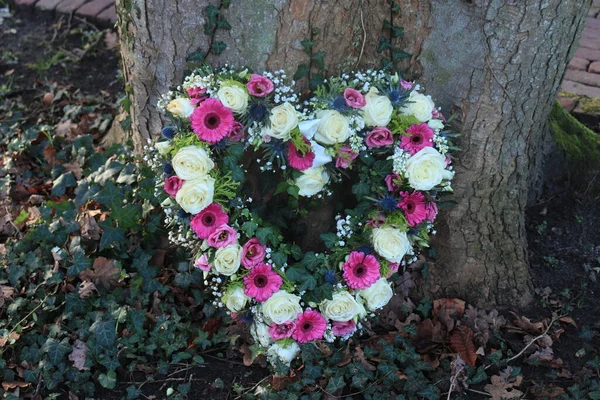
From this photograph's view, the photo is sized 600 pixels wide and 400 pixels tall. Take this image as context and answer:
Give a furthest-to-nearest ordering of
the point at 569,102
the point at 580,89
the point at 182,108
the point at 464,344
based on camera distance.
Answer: the point at 580,89 → the point at 569,102 → the point at 464,344 → the point at 182,108

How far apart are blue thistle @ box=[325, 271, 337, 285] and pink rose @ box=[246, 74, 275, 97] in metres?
0.73

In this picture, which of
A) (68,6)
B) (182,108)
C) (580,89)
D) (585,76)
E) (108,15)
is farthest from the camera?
(68,6)

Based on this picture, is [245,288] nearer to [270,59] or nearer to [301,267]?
[301,267]

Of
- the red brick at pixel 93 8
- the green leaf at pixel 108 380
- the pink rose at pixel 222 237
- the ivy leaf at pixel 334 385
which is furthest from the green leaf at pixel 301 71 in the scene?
the red brick at pixel 93 8

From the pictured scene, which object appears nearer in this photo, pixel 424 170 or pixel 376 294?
pixel 424 170

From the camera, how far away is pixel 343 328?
2760 millimetres

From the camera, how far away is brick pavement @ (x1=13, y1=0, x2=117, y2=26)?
17.0 ft

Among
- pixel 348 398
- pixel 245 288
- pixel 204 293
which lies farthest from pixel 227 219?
pixel 348 398

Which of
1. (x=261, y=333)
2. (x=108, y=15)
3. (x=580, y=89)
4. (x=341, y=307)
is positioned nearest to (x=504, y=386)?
(x=341, y=307)

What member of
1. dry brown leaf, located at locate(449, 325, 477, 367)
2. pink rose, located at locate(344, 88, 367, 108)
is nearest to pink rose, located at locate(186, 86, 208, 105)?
pink rose, located at locate(344, 88, 367, 108)

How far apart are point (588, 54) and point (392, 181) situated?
290cm

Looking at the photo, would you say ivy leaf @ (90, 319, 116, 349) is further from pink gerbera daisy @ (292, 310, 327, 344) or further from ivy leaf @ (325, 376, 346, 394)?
ivy leaf @ (325, 376, 346, 394)

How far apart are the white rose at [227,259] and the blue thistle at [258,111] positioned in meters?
0.48

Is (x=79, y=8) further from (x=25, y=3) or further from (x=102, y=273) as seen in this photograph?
(x=102, y=273)
